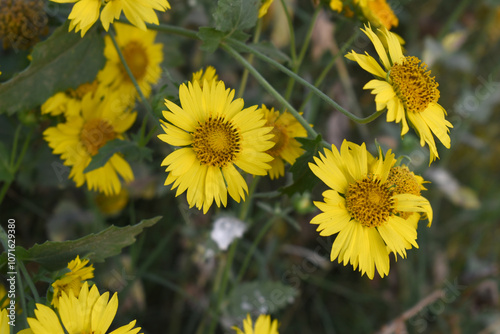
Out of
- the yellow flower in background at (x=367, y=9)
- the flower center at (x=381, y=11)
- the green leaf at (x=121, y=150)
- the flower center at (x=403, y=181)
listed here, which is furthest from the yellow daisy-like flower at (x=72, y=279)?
the flower center at (x=381, y=11)

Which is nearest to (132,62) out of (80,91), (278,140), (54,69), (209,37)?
(80,91)

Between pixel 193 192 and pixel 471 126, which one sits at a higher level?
pixel 471 126

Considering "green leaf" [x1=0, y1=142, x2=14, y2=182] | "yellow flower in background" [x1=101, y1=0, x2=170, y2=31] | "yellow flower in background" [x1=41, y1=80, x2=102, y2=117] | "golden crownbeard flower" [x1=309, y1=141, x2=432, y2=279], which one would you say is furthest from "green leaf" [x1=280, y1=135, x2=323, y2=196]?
"green leaf" [x1=0, y1=142, x2=14, y2=182]

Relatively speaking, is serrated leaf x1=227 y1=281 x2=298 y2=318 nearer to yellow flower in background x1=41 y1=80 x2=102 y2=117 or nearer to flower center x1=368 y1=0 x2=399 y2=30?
yellow flower in background x1=41 y1=80 x2=102 y2=117

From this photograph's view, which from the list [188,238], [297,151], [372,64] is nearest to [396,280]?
[188,238]

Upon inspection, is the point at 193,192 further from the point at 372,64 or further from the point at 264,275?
the point at 264,275

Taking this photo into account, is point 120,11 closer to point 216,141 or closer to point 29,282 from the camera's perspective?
point 216,141
